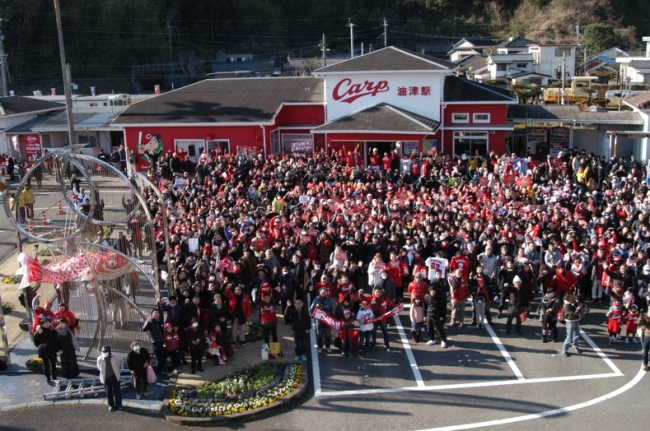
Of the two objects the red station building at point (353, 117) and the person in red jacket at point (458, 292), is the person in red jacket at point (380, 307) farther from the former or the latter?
the red station building at point (353, 117)

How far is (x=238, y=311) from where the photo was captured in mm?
A: 12898

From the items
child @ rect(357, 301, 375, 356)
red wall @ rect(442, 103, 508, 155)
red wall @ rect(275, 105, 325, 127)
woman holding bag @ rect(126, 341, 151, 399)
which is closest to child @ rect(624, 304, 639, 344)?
child @ rect(357, 301, 375, 356)

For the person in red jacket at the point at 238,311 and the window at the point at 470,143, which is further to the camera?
the window at the point at 470,143

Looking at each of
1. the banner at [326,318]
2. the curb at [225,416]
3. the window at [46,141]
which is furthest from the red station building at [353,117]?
the curb at [225,416]

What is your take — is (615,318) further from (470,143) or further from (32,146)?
(32,146)

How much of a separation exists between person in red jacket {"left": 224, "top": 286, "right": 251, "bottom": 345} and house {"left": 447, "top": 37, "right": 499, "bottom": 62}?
65.1 metres

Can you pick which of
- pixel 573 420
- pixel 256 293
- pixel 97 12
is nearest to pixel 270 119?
pixel 256 293

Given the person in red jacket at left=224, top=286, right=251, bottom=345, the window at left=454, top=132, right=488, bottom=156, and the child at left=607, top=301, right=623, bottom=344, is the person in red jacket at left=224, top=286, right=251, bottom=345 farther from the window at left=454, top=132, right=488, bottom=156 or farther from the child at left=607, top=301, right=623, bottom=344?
the window at left=454, top=132, right=488, bottom=156

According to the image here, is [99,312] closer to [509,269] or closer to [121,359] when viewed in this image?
[121,359]

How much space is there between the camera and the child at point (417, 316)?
12.7 m

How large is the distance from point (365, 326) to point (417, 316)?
3.46ft

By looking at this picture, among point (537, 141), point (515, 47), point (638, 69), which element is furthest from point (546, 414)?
point (515, 47)

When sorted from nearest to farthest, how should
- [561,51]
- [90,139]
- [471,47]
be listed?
1. [90,139]
2. [561,51]
3. [471,47]

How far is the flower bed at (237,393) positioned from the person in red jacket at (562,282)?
5.55 metres
